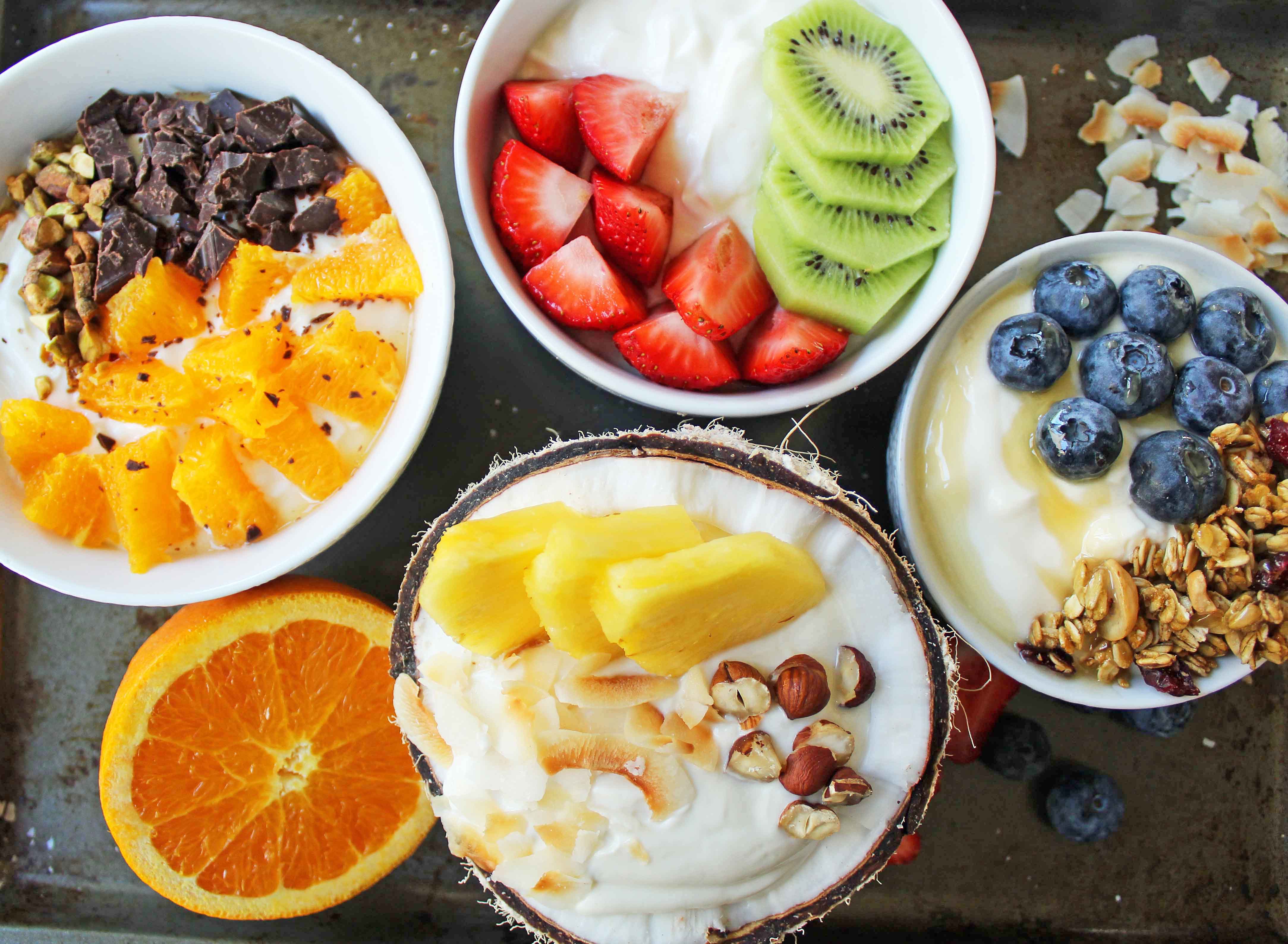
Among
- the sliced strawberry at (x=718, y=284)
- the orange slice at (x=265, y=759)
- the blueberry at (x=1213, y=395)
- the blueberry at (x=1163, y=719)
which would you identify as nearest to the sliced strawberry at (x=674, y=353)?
the sliced strawberry at (x=718, y=284)

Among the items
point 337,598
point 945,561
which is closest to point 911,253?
point 945,561

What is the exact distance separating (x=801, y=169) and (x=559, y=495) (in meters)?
0.60

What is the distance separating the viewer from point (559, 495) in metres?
1.20

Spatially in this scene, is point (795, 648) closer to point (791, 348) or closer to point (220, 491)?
point (791, 348)

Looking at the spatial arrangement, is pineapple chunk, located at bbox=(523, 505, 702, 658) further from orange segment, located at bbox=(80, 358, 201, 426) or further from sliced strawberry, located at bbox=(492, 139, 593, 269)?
orange segment, located at bbox=(80, 358, 201, 426)

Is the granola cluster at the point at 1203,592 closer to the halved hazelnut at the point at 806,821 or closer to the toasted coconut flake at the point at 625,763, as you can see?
the halved hazelnut at the point at 806,821

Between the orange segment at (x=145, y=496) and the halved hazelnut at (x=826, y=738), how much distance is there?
40.4 inches

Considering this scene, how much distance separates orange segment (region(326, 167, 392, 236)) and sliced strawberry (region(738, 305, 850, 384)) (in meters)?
0.66

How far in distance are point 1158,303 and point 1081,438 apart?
0.27 meters

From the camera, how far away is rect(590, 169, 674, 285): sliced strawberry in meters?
1.35

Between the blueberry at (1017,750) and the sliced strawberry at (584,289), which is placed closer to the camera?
the sliced strawberry at (584,289)

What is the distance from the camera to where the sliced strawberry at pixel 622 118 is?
136cm

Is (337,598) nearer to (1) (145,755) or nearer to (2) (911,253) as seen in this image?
(1) (145,755)

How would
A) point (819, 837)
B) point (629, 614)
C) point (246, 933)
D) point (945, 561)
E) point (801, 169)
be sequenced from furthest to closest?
1. point (246, 933)
2. point (945, 561)
3. point (801, 169)
4. point (819, 837)
5. point (629, 614)
